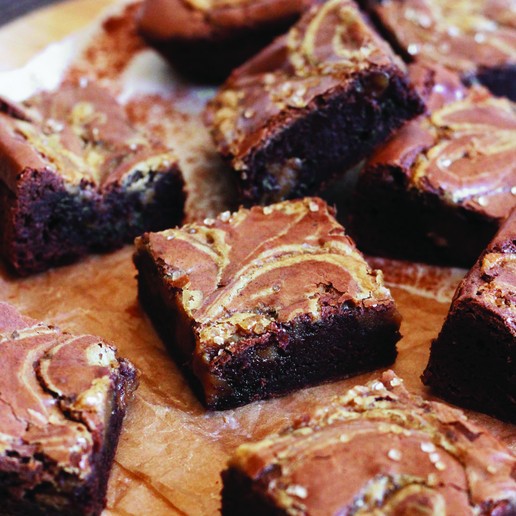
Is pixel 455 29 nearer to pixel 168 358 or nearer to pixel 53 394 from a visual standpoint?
pixel 168 358

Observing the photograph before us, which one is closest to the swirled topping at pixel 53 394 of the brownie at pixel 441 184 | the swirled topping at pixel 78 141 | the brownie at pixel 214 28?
the swirled topping at pixel 78 141

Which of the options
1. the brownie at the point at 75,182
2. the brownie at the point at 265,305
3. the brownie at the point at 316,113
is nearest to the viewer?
the brownie at the point at 265,305

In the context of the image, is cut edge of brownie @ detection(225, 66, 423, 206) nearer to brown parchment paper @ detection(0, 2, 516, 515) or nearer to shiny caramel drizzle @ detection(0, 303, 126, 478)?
brown parchment paper @ detection(0, 2, 516, 515)

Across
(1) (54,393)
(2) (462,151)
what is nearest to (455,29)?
(2) (462,151)

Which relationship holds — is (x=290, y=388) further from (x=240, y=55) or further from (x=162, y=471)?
(x=240, y=55)

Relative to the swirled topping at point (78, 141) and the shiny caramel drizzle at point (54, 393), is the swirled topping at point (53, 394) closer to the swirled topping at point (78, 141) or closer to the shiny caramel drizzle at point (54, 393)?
the shiny caramel drizzle at point (54, 393)

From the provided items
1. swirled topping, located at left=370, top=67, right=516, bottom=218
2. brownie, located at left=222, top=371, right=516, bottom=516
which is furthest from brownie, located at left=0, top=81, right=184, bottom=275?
brownie, located at left=222, top=371, right=516, bottom=516
